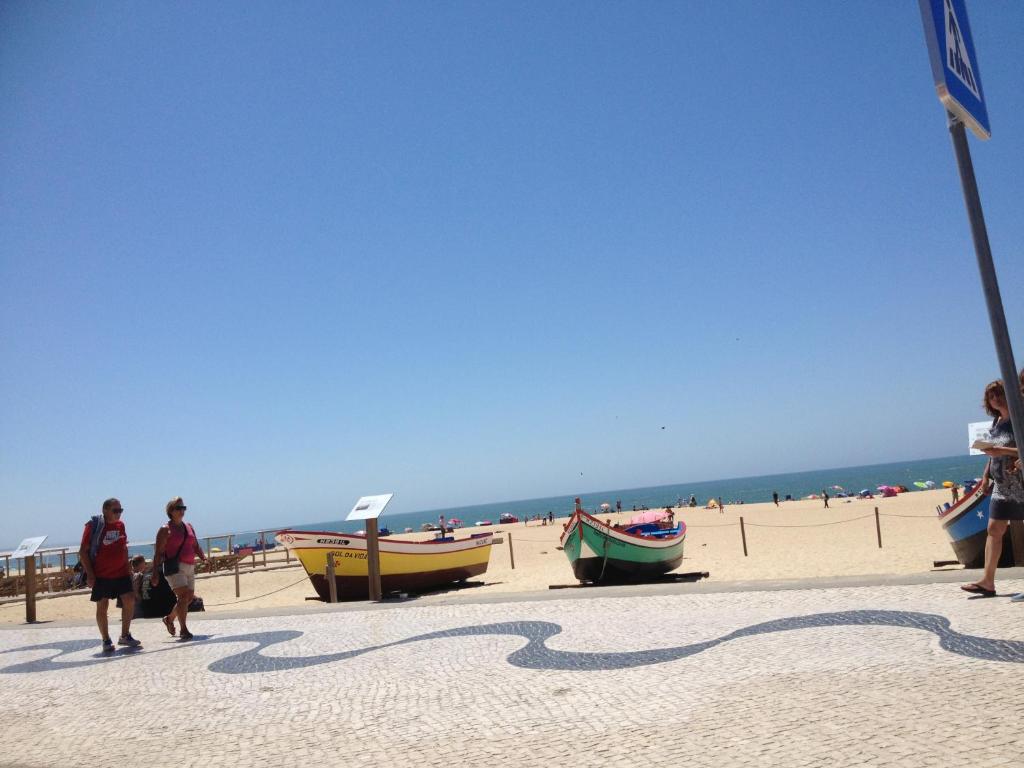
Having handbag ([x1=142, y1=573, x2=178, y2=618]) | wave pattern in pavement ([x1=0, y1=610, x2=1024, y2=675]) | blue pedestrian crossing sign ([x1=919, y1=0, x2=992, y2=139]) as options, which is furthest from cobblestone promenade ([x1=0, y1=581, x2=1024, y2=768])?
handbag ([x1=142, y1=573, x2=178, y2=618])

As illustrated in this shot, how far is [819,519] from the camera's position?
38938 millimetres

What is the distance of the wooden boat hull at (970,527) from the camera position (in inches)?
390

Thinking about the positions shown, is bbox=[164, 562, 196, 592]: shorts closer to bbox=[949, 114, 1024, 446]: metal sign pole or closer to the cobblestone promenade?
the cobblestone promenade

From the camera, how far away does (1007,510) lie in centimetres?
614

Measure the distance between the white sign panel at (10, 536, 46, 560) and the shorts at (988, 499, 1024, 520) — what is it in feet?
50.9

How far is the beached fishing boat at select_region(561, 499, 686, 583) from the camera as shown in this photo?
1555cm

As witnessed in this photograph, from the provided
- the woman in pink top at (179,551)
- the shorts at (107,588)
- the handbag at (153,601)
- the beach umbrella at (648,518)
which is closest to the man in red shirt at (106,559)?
the shorts at (107,588)

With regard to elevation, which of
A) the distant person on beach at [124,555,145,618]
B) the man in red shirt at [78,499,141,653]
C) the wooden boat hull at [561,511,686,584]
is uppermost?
the man in red shirt at [78,499,141,653]

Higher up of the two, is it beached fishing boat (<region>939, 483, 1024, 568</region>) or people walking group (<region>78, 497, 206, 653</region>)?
people walking group (<region>78, 497, 206, 653</region>)

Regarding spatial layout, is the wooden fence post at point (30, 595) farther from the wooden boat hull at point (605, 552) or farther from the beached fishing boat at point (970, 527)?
the beached fishing boat at point (970, 527)

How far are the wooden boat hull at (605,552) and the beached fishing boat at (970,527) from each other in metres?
6.72

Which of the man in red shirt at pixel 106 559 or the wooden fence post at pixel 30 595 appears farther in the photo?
the wooden fence post at pixel 30 595

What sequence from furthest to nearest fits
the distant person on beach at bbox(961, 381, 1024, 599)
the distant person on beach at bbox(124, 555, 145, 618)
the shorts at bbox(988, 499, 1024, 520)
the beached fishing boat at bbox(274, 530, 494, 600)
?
1. the beached fishing boat at bbox(274, 530, 494, 600)
2. the distant person on beach at bbox(124, 555, 145, 618)
3. the shorts at bbox(988, 499, 1024, 520)
4. the distant person on beach at bbox(961, 381, 1024, 599)

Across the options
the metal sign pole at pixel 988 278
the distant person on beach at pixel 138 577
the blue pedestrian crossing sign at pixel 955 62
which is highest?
the blue pedestrian crossing sign at pixel 955 62
